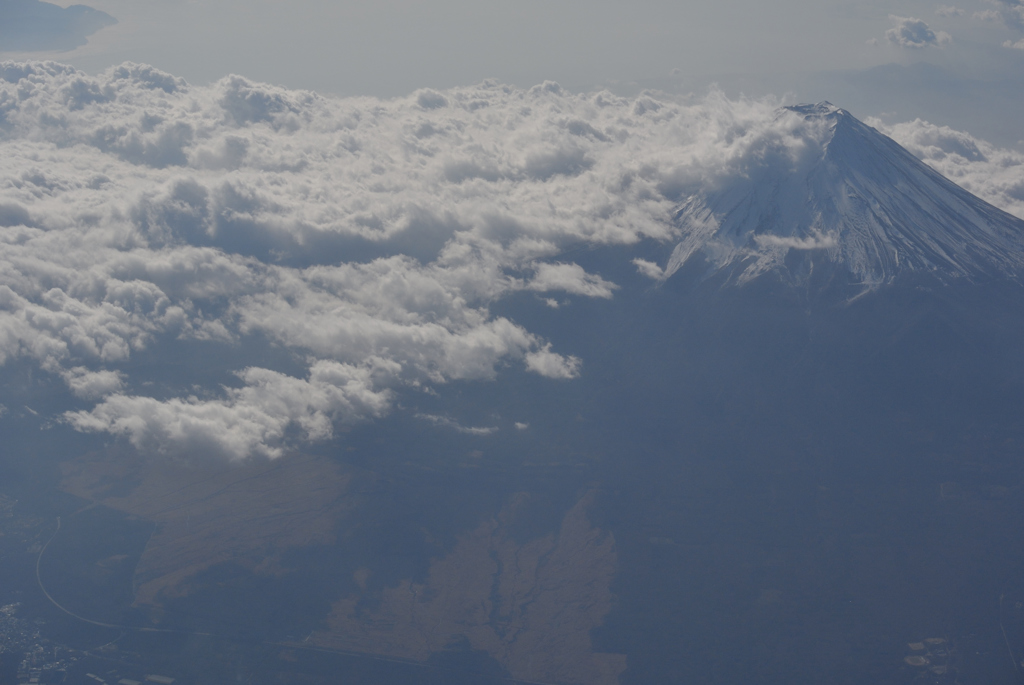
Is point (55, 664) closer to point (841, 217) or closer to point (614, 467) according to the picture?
point (614, 467)

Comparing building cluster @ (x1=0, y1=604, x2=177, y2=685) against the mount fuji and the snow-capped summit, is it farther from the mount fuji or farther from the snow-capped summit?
the snow-capped summit

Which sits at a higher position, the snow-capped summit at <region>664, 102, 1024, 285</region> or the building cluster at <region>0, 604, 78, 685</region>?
the snow-capped summit at <region>664, 102, 1024, 285</region>

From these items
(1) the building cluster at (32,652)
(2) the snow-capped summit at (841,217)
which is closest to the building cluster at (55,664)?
(1) the building cluster at (32,652)

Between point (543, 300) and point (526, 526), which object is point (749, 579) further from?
point (543, 300)

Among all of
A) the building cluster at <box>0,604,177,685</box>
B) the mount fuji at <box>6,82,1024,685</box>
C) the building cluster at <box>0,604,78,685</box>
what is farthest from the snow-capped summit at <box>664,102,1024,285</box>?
the building cluster at <box>0,604,78,685</box>

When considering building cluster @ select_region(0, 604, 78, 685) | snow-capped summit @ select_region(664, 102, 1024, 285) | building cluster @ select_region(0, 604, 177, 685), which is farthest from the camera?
snow-capped summit @ select_region(664, 102, 1024, 285)

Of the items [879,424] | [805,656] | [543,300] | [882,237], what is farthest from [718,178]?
[805,656]

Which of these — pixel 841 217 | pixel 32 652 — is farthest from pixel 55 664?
pixel 841 217

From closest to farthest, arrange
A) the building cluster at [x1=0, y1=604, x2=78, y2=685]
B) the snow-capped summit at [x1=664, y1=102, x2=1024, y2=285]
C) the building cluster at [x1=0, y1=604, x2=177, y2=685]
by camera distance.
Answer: the building cluster at [x1=0, y1=604, x2=78, y2=685], the building cluster at [x1=0, y1=604, x2=177, y2=685], the snow-capped summit at [x1=664, y1=102, x2=1024, y2=285]

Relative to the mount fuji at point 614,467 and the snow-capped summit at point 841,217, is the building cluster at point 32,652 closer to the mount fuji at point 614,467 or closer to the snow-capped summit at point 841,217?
the mount fuji at point 614,467
